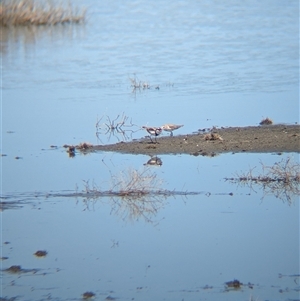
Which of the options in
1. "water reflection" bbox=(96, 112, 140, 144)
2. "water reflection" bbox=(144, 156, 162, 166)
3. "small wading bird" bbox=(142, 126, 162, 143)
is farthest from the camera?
"water reflection" bbox=(96, 112, 140, 144)

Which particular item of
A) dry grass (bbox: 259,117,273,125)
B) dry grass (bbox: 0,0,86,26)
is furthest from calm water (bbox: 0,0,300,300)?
dry grass (bbox: 0,0,86,26)

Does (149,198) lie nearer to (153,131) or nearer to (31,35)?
(153,131)

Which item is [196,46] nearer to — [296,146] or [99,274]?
[296,146]

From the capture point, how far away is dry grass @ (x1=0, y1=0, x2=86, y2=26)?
27.3m

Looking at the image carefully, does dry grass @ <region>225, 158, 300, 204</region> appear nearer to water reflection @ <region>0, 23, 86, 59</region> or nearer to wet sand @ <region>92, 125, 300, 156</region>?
wet sand @ <region>92, 125, 300, 156</region>

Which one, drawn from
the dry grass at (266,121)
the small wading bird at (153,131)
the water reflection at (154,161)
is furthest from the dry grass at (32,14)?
the water reflection at (154,161)

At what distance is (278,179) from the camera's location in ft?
29.2

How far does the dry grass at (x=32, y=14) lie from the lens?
27.3m

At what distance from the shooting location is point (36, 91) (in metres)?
16.0

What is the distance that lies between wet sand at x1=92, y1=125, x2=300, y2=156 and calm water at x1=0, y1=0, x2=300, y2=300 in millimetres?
250

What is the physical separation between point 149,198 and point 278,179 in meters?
1.41

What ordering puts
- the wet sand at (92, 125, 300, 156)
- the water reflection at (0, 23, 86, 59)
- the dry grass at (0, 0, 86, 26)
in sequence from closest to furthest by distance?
1. the wet sand at (92, 125, 300, 156)
2. the water reflection at (0, 23, 86, 59)
3. the dry grass at (0, 0, 86, 26)

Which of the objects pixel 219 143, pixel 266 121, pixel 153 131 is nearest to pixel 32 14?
pixel 266 121

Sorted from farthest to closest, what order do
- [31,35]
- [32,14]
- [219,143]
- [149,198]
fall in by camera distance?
[32,14]
[31,35]
[219,143]
[149,198]
